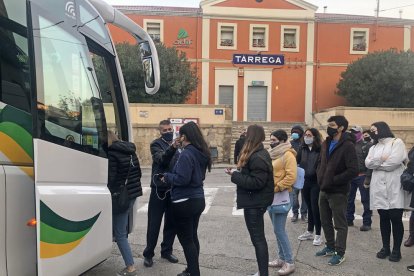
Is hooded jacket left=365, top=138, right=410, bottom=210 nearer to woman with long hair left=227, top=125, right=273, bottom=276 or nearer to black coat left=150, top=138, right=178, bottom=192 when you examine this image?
woman with long hair left=227, top=125, right=273, bottom=276

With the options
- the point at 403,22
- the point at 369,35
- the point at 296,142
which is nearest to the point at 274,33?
the point at 369,35

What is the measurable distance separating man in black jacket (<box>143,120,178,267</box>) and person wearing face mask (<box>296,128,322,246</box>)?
2150 millimetres

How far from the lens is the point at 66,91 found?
10.3ft

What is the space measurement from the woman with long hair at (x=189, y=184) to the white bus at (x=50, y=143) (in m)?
0.82

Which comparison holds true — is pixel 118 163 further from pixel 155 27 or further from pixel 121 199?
pixel 155 27

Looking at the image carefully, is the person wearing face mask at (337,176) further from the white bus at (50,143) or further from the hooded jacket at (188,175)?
the white bus at (50,143)

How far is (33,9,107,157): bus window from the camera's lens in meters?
2.84

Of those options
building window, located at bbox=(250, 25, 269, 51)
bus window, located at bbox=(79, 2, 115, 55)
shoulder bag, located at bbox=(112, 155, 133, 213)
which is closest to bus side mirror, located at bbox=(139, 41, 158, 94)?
bus window, located at bbox=(79, 2, 115, 55)

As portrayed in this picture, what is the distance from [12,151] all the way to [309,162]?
496cm

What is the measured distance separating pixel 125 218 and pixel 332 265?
264 centimetres

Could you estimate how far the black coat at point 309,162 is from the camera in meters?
6.40

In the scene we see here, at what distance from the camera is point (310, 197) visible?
6.45 metres

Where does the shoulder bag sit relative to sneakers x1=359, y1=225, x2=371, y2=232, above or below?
above

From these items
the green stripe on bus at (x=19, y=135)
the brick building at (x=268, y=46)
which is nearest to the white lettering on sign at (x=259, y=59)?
the brick building at (x=268, y=46)
